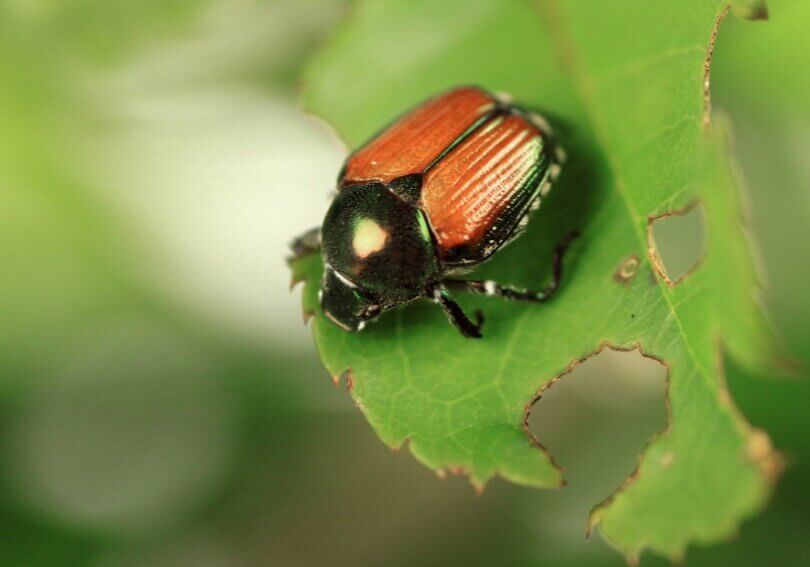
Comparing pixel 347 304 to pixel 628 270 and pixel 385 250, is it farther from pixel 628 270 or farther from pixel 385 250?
pixel 628 270

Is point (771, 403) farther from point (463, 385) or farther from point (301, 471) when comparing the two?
point (301, 471)

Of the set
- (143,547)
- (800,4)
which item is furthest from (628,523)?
(143,547)

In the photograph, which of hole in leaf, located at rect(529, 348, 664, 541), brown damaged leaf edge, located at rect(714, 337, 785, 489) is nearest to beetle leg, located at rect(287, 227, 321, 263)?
brown damaged leaf edge, located at rect(714, 337, 785, 489)

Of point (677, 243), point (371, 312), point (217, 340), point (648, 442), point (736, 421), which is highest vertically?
point (371, 312)

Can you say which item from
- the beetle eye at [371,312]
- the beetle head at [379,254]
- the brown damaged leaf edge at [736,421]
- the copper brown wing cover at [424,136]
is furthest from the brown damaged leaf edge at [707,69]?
the beetle eye at [371,312]

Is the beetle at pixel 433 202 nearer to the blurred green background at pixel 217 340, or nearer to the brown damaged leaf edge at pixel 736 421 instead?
the brown damaged leaf edge at pixel 736 421

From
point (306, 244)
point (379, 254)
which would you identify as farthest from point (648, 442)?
point (306, 244)
